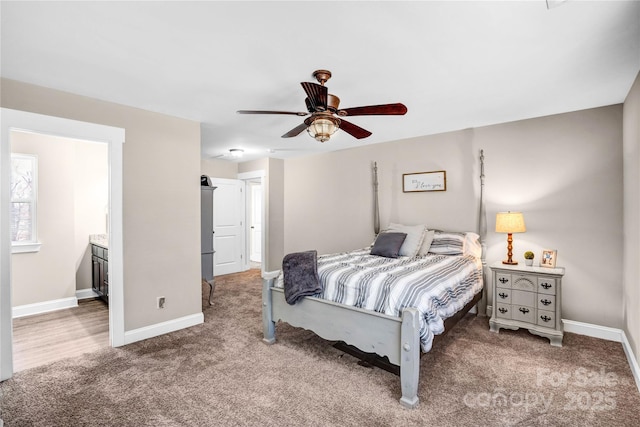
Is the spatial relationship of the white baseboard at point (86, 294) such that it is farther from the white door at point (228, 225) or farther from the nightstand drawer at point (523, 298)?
the nightstand drawer at point (523, 298)

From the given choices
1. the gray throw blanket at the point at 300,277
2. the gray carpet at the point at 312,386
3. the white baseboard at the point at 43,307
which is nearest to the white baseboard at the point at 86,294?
the white baseboard at the point at 43,307

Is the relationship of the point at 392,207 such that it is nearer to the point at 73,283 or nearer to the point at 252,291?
the point at 252,291

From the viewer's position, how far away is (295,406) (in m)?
2.09

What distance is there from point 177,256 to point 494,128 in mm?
3994

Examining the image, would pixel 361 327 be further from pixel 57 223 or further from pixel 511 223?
pixel 57 223

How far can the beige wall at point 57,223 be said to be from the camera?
13.0 feet

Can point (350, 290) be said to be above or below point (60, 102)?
below

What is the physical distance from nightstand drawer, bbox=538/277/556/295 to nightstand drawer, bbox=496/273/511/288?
0.26 metres

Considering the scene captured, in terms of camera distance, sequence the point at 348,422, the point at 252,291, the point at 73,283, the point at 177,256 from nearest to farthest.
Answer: the point at 348,422 → the point at 177,256 → the point at 73,283 → the point at 252,291

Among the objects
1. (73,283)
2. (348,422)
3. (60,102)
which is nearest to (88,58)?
(60,102)

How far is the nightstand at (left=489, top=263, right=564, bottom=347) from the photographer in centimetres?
303

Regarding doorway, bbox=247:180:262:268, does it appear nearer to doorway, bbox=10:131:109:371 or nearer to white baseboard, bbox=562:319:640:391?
doorway, bbox=10:131:109:371

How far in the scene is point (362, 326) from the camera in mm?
2410

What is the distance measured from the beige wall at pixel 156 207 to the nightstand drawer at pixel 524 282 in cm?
342
